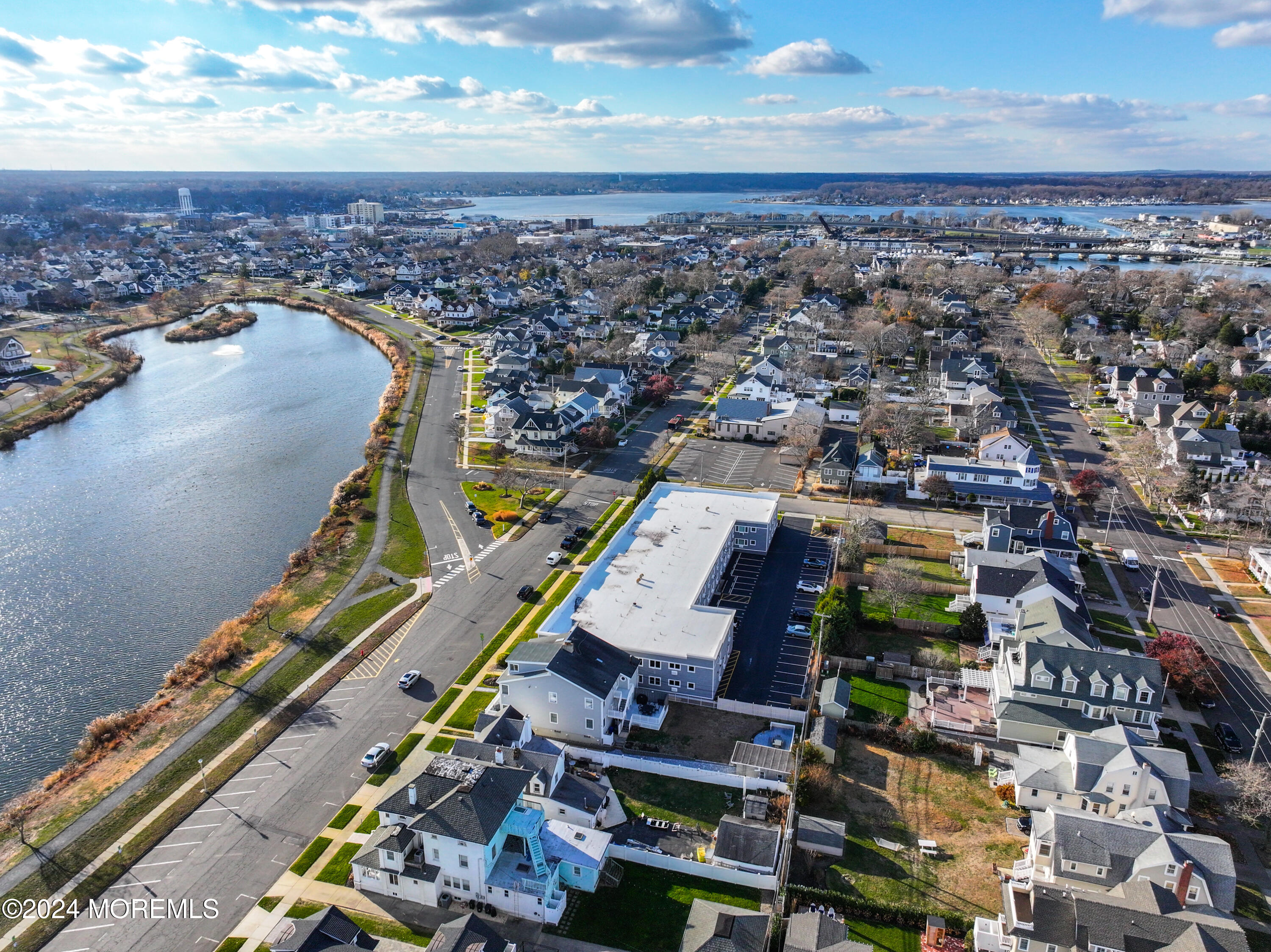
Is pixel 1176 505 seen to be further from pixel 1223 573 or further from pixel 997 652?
pixel 997 652

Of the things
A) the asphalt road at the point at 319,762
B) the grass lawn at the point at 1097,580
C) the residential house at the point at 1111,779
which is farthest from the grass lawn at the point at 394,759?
the grass lawn at the point at 1097,580

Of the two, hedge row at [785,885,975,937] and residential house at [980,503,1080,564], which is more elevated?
residential house at [980,503,1080,564]

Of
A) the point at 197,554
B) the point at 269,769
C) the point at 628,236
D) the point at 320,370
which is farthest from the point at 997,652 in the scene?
the point at 628,236

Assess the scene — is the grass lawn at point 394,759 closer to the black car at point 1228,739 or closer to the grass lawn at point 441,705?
the grass lawn at point 441,705

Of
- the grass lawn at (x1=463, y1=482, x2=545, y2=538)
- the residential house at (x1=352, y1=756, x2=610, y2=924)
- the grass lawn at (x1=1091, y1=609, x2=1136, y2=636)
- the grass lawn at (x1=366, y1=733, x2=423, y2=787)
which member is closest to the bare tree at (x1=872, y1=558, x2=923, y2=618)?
the grass lawn at (x1=1091, y1=609, x2=1136, y2=636)

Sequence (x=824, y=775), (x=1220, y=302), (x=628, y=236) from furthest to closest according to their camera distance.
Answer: (x=628, y=236) < (x=1220, y=302) < (x=824, y=775)

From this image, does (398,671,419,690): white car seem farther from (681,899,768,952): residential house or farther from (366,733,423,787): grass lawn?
(681,899,768,952): residential house
